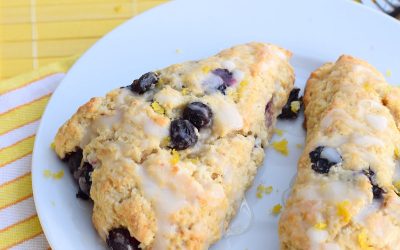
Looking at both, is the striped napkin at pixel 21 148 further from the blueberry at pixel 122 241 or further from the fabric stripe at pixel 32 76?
the blueberry at pixel 122 241

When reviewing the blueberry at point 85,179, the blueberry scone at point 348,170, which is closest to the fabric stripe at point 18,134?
the blueberry at point 85,179

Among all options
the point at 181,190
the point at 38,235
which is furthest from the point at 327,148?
the point at 38,235

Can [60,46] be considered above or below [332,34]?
below

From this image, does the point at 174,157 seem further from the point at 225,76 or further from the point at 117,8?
the point at 117,8

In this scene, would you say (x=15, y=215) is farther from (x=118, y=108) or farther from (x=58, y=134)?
(x=118, y=108)

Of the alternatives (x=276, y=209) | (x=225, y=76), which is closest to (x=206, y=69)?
(x=225, y=76)

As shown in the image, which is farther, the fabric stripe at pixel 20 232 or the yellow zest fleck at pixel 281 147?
the yellow zest fleck at pixel 281 147

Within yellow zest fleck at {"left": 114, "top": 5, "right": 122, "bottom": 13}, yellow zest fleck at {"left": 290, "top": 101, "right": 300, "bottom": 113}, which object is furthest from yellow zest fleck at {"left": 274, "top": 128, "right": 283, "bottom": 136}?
yellow zest fleck at {"left": 114, "top": 5, "right": 122, "bottom": 13}

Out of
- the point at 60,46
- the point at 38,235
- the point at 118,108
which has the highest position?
the point at 118,108
